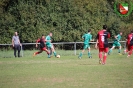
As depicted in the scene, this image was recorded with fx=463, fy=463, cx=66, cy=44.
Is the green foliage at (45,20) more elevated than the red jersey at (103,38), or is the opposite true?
the green foliage at (45,20)

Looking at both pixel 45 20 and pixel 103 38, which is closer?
pixel 103 38

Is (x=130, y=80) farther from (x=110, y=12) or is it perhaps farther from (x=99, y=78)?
(x=110, y=12)

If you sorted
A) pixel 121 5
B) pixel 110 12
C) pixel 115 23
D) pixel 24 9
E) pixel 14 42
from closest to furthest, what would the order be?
1. pixel 14 42
2. pixel 24 9
3. pixel 115 23
4. pixel 110 12
5. pixel 121 5

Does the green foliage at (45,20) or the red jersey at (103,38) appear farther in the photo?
the green foliage at (45,20)

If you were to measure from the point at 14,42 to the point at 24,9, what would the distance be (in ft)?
65.0

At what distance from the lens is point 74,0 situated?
61.0 metres

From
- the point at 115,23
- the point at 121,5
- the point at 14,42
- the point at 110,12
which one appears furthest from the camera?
the point at 121,5

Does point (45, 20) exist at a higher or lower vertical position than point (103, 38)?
higher

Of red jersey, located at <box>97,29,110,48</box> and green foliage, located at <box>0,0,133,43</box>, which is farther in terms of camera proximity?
green foliage, located at <box>0,0,133,43</box>

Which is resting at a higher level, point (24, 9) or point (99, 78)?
point (24, 9)

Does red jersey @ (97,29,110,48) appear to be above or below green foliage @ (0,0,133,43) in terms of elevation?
below

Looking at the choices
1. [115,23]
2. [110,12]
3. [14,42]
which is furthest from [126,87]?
[110,12]

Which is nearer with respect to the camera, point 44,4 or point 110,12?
point 44,4

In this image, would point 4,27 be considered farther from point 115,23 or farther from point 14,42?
point 14,42
